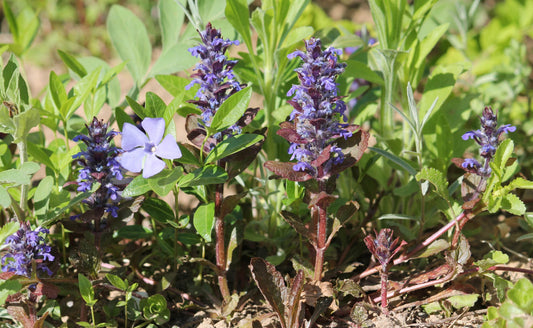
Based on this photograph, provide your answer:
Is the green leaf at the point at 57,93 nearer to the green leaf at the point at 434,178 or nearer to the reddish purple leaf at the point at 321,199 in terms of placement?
the reddish purple leaf at the point at 321,199

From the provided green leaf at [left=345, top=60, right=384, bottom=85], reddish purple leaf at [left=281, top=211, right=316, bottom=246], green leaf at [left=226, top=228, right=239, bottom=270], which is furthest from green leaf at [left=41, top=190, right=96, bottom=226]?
green leaf at [left=345, top=60, right=384, bottom=85]

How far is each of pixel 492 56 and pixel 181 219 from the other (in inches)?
103

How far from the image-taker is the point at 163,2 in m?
2.51

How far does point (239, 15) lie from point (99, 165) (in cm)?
75

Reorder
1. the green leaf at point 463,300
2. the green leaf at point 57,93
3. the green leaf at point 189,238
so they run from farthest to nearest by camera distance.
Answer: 1. the green leaf at point 57,93
2. the green leaf at point 189,238
3. the green leaf at point 463,300

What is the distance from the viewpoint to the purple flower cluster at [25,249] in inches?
71.9

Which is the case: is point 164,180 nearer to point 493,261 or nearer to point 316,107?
point 316,107

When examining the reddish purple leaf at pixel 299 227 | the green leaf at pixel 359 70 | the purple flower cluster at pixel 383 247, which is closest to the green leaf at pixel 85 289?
the reddish purple leaf at pixel 299 227

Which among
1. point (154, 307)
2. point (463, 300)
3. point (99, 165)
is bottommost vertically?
point (463, 300)

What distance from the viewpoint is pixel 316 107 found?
170 centimetres

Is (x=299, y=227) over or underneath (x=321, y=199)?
underneath

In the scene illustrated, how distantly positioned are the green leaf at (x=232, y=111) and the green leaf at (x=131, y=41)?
0.84 m

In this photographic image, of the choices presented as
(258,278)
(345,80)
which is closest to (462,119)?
(345,80)

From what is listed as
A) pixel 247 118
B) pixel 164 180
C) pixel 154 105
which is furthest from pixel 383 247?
pixel 154 105
